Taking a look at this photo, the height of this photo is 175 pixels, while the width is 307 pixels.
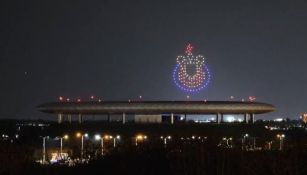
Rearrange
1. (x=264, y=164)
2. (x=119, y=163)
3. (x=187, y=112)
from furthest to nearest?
(x=187, y=112)
(x=119, y=163)
(x=264, y=164)

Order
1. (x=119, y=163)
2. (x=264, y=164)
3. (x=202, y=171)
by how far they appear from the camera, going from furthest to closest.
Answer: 1. (x=119, y=163)
2. (x=202, y=171)
3. (x=264, y=164)

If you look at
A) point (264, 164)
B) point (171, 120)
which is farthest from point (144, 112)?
point (264, 164)

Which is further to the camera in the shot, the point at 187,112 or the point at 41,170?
the point at 187,112

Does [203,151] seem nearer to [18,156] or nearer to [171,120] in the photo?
[18,156]

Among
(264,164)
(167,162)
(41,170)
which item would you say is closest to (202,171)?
(264,164)

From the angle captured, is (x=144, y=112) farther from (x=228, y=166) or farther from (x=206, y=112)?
(x=228, y=166)

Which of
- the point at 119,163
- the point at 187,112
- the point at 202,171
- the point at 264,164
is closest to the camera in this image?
the point at 264,164
